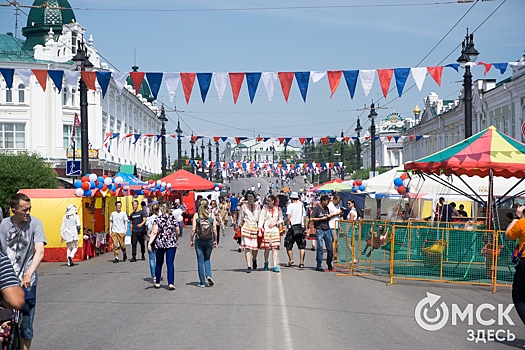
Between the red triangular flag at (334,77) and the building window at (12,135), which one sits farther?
the building window at (12,135)

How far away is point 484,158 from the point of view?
1393cm

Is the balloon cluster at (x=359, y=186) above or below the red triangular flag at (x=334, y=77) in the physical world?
below

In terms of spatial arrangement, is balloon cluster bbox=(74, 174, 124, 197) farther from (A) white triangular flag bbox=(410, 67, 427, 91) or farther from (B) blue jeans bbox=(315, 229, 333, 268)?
(A) white triangular flag bbox=(410, 67, 427, 91)

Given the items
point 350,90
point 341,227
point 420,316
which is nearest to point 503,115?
point 350,90

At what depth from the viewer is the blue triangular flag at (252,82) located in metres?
18.5

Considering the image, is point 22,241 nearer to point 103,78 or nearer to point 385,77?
point 103,78

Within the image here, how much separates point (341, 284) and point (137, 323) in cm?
525

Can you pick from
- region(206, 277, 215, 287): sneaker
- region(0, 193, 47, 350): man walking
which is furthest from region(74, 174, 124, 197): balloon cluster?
region(0, 193, 47, 350): man walking

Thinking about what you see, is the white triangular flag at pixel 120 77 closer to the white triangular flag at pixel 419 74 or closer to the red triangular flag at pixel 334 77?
the red triangular flag at pixel 334 77

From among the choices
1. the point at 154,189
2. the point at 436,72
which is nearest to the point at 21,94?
the point at 154,189

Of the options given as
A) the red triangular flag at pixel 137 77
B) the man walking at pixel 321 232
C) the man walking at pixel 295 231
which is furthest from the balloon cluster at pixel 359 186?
the man walking at pixel 321 232

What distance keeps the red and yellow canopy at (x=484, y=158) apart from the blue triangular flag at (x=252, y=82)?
542 cm

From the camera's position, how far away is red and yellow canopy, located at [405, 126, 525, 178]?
13766mm

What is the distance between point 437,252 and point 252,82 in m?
7.78
